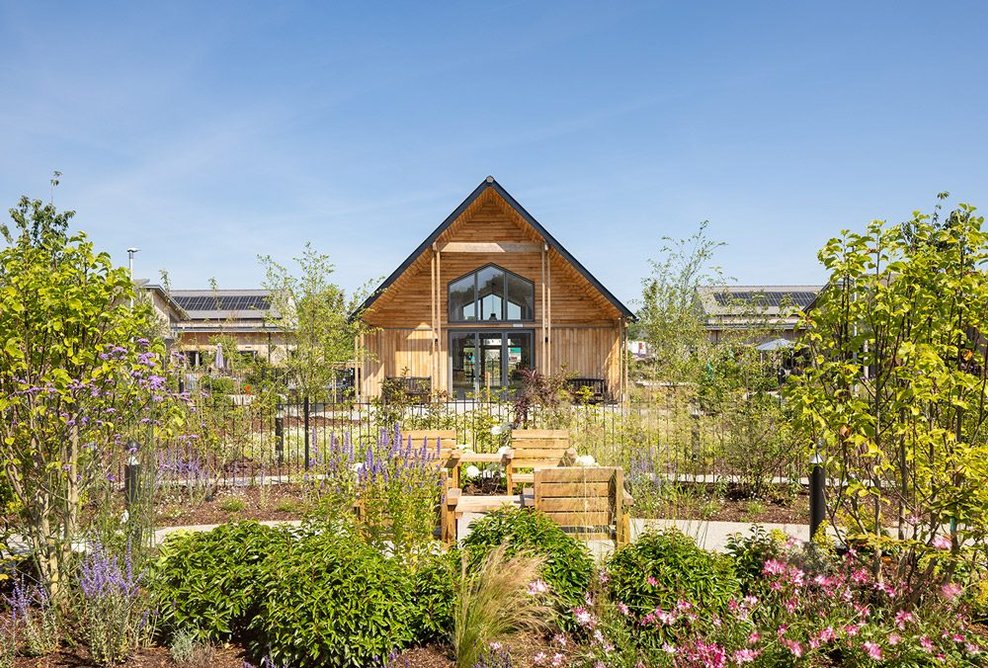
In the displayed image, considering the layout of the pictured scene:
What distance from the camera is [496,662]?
380 centimetres

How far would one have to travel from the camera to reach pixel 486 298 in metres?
23.6

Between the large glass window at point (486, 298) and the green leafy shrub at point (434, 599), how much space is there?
19230 millimetres

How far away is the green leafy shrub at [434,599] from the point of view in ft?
13.6

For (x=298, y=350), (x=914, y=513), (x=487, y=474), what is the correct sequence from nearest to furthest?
(x=914, y=513), (x=487, y=474), (x=298, y=350)

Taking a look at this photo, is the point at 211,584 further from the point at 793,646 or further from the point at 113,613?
the point at 793,646

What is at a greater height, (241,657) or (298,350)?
(298,350)

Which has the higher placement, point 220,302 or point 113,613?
point 220,302

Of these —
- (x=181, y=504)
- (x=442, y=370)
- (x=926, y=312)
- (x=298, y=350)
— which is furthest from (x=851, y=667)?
(x=442, y=370)

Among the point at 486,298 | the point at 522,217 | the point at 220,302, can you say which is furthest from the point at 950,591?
the point at 220,302

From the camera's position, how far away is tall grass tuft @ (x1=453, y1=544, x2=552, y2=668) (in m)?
3.89

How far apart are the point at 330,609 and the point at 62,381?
2.42m

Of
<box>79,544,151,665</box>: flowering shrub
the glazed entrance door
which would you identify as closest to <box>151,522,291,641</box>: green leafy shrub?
<box>79,544,151,665</box>: flowering shrub

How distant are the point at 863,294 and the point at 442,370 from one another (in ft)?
63.8

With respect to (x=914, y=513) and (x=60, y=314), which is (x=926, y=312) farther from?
(x=60, y=314)
